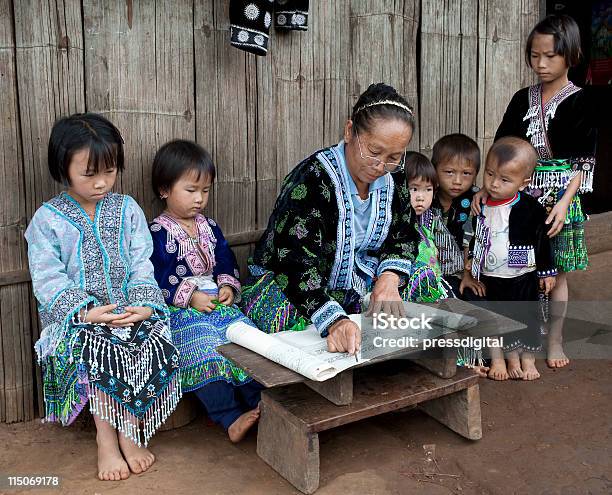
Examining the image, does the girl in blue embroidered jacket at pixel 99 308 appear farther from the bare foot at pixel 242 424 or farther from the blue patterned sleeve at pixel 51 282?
the bare foot at pixel 242 424

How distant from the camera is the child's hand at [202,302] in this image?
3.29 meters

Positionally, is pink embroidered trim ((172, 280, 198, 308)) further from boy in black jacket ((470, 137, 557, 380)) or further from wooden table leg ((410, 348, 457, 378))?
boy in black jacket ((470, 137, 557, 380))

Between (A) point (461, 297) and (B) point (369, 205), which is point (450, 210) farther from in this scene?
(B) point (369, 205)

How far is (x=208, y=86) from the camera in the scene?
365 centimetres

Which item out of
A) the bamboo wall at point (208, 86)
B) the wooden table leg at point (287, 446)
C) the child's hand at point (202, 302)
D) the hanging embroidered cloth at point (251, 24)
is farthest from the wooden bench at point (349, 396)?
the hanging embroidered cloth at point (251, 24)

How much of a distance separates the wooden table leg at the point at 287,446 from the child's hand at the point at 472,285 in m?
1.60

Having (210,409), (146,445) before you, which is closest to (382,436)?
(210,409)

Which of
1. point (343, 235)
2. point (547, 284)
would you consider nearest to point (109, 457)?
point (343, 235)

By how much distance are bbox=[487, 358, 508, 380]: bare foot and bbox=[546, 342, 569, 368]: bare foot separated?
32cm

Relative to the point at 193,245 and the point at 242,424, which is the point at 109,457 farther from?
the point at 193,245

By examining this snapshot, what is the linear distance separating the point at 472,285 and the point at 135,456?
211 cm

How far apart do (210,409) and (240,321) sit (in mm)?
414

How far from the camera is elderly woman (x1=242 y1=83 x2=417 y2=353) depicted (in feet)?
9.84

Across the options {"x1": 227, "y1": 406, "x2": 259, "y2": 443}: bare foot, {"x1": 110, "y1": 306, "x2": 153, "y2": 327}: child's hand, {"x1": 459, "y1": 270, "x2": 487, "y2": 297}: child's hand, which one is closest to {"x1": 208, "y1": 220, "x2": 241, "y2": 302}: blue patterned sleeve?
{"x1": 110, "y1": 306, "x2": 153, "y2": 327}: child's hand
